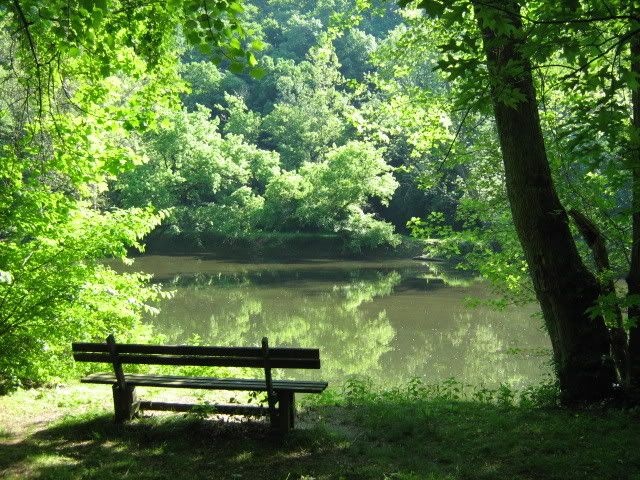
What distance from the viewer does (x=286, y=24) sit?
6538cm

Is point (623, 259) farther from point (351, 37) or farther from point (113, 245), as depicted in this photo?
point (351, 37)

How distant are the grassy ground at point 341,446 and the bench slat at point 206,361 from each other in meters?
0.52

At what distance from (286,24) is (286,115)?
25.6 meters

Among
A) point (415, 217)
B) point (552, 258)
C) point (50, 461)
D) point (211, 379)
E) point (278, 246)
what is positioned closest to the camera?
point (50, 461)

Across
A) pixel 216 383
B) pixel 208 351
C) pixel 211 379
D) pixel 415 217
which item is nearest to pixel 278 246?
pixel 415 217

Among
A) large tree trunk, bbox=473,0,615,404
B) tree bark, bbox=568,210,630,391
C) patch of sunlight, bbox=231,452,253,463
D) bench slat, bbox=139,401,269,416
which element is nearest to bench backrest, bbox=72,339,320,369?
bench slat, bbox=139,401,269,416

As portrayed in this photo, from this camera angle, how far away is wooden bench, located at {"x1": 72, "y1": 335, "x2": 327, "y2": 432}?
197 inches

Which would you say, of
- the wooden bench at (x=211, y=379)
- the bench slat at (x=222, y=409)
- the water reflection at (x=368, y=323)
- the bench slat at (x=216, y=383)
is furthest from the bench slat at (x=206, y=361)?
the water reflection at (x=368, y=323)

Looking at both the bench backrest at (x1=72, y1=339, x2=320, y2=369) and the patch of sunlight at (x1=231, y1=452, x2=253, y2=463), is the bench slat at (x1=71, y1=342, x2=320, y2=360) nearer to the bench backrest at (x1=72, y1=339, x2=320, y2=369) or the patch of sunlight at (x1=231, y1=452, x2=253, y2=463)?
the bench backrest at (x1=72, y1=339, x2=320, y2=369)

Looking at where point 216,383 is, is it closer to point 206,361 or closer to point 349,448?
point 206,361

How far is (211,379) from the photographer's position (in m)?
5.61

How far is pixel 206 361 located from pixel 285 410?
0.74 meters

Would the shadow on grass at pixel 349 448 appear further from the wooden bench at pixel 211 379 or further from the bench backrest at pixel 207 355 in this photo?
the bench backrest at pixel 207 355

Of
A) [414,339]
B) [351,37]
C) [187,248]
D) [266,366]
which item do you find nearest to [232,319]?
[414,339]
